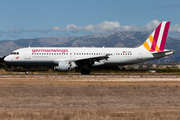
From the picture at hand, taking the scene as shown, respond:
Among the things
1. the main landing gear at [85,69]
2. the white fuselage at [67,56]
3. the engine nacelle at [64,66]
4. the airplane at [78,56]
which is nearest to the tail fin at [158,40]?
the airplane at [78,56]

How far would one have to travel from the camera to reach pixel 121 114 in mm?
11445

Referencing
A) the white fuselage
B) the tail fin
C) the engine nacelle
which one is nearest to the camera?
the engine nacelle

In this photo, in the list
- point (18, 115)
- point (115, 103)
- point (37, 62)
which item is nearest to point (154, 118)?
point (115, 103)

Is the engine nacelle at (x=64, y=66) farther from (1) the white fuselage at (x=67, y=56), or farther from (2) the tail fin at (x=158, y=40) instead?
(2) the tail fin at (x=158, y=40)

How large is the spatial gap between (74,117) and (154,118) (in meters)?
3.24

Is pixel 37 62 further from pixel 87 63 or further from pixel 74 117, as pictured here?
pixel 74 117

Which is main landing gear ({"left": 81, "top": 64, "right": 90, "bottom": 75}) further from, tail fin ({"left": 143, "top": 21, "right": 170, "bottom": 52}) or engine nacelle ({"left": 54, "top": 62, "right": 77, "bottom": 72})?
tail fin ({"left": 143, "top": 21, "right": 170, "bottom": 52})

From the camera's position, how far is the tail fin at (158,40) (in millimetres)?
43062

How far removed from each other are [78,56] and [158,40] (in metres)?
13.8

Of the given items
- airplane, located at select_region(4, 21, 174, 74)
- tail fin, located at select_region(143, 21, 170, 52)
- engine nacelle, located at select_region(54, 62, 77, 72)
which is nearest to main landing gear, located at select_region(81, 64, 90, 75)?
airplane, located at select_region(4, 21, 174, 74)

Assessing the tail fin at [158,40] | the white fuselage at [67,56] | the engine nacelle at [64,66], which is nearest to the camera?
the engine nacelle at [64,66]

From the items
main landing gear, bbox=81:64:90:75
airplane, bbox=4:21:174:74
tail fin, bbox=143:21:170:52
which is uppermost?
tail fin, bbox=143:21:170:52

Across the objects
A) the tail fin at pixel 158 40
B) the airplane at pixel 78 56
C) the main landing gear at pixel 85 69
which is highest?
the tail fin at pixel 158 40

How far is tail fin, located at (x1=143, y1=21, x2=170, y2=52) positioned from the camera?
43.1 metres
